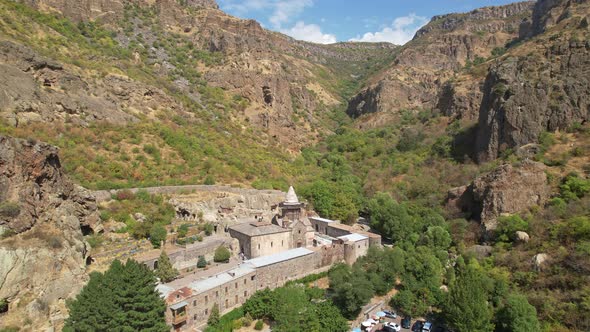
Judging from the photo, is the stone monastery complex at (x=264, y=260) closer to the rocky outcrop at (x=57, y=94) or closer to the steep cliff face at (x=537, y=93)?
the rocky outcrop at (x=57, y=94)

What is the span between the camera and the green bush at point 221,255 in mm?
27406

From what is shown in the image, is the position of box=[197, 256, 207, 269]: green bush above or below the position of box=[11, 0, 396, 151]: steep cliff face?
below

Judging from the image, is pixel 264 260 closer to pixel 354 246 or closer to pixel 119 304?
pixel 354 246

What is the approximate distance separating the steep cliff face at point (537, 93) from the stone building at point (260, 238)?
94.4 ft

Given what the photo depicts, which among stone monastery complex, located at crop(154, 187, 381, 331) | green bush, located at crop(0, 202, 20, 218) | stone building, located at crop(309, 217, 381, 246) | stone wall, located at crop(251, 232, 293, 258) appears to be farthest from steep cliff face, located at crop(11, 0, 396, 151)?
green bush, located at crop(0, 202, 20, 218)

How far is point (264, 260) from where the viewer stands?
27.2 m

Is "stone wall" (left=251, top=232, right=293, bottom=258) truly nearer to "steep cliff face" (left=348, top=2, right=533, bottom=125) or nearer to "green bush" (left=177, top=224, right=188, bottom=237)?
"green bush" (left=177, top=224, right=188, bottom=237)

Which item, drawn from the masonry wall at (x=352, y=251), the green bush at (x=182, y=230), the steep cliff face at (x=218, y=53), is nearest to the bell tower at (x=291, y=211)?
the masonry wall at (x=352, y=251)

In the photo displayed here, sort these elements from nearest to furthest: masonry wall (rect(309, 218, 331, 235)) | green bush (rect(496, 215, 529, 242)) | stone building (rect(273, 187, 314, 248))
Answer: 1. green bush (rect(496, 215, 529, 242))
2. stone building (rect(273, 187, 314, 248))
3. masonry wall (rect(309, 218, 331, 235))

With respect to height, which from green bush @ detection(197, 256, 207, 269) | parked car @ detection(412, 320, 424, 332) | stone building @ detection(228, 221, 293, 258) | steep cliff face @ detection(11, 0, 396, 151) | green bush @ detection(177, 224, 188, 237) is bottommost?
parked car @ detection(412, 320, 424, 332)

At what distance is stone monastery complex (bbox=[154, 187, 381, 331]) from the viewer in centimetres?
2109

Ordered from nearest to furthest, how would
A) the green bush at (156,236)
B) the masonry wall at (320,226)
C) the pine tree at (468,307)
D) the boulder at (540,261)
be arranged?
the pine tree at (468,307), the boulder at (540,261), the green bush at (156,236), the masonry wall at (320,226)

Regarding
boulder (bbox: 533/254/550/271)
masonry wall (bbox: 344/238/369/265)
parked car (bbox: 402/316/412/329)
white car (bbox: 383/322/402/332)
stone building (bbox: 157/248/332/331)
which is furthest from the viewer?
masonry wall (bbox: 344/238/369/265)

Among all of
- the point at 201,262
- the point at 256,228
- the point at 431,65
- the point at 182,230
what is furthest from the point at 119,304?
the point at 431,65
